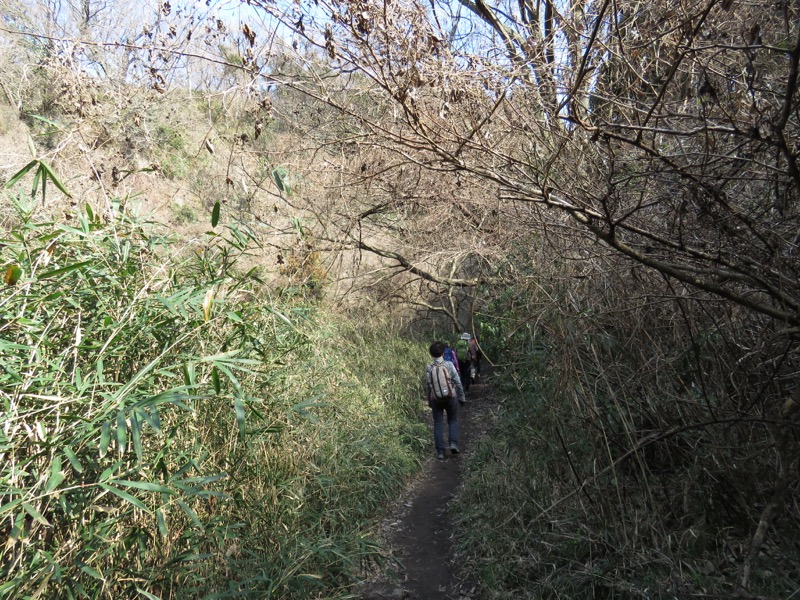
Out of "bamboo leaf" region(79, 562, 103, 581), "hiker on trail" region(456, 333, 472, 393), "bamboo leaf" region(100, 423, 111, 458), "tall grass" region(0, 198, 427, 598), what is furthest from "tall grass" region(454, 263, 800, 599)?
"hiker on trail" region(456, 333, 472, 393)

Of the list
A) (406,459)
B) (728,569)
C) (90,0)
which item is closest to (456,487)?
(406,459)

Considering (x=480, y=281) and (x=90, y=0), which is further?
(x=90, y=0)

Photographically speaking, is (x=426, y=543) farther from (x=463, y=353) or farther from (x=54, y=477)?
(x=463, y=353)

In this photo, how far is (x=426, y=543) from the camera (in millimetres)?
5250

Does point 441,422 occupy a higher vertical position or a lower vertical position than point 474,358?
lower

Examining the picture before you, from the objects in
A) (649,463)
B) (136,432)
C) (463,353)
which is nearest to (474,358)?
(463,353)

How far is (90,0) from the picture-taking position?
51.3ft

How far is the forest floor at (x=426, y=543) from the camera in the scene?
4.43 m

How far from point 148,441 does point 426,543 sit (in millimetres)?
2847

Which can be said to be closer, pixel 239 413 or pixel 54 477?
pixel 54 477

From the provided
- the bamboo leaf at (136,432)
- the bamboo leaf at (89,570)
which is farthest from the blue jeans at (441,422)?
the bamboo leaf at (136,432)

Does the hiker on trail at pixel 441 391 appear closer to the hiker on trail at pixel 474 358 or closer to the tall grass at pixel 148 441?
the tall grass at pixel 148 441

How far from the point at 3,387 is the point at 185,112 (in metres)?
16.3

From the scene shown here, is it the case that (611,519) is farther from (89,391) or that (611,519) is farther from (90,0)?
(90,0)
